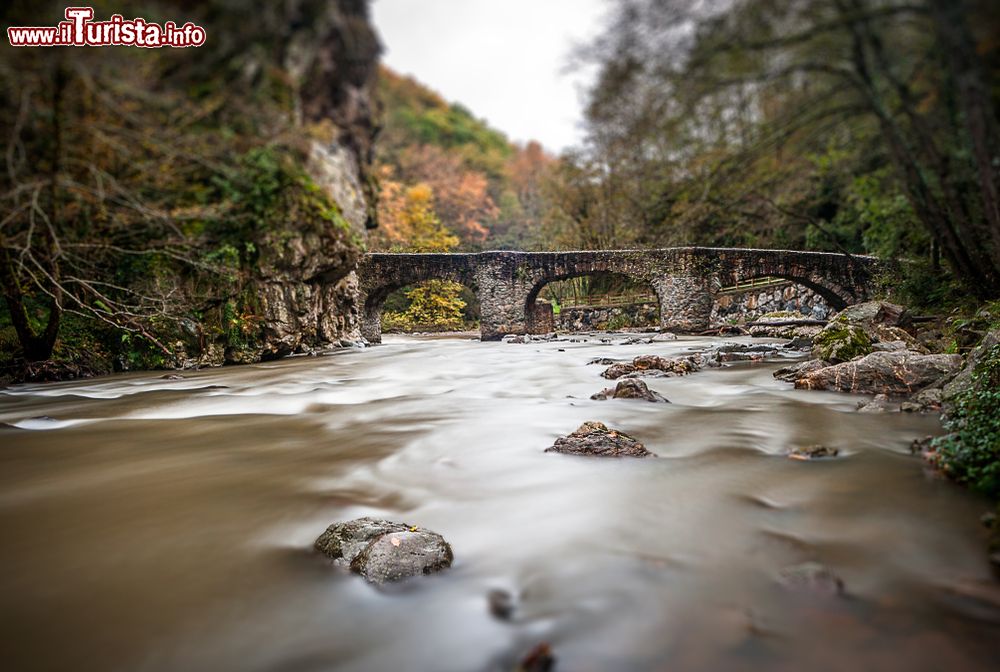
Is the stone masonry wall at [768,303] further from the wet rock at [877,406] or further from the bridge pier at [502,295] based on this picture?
the wet rock at [877,406]

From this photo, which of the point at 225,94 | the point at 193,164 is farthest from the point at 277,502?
the point at 225,94

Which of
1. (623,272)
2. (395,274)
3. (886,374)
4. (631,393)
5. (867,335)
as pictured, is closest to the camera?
(886,374)

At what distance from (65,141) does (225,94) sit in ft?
16.9

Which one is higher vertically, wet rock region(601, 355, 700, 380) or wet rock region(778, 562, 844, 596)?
wet rock region(778, 562, 844, 596)

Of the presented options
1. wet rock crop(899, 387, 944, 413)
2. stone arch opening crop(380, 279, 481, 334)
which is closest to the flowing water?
wet rock crop(899, 387, 944, 413)

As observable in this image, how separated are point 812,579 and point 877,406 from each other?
162 inches

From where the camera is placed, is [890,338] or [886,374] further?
[890,338]

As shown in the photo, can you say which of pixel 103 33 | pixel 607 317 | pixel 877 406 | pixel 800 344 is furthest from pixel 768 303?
pixel 103 33

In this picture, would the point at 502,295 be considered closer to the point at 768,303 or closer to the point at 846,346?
the point at 768,303

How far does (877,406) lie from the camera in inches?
211

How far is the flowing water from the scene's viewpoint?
185 cm

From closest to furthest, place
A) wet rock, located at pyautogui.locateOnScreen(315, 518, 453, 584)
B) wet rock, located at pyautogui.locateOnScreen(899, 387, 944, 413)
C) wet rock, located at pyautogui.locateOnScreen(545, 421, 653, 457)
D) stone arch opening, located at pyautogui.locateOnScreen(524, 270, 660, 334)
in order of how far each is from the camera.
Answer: wet rock, located at pyautogui.locateOnScreen(315, 518, 453, 584), wet rock, located at pyautogui.locateOnScreen(545, 421, 653, 457), wet rock, located at pyautogui.locateOnScreen(899, 387, 944, 413), stone arch opening, located at pyautogui.locateOnScreen(524, 270, 660, 334)

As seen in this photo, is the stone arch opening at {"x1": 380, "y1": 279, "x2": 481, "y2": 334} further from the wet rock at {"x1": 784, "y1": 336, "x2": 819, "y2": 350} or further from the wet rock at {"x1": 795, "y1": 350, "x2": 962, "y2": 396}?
the wet rock at {"x1": 795, "y1": 350, "x2": 962, "y2": 396}

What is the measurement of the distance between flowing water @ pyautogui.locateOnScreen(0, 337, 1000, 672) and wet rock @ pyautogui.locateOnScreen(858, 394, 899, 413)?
37 centimetres
